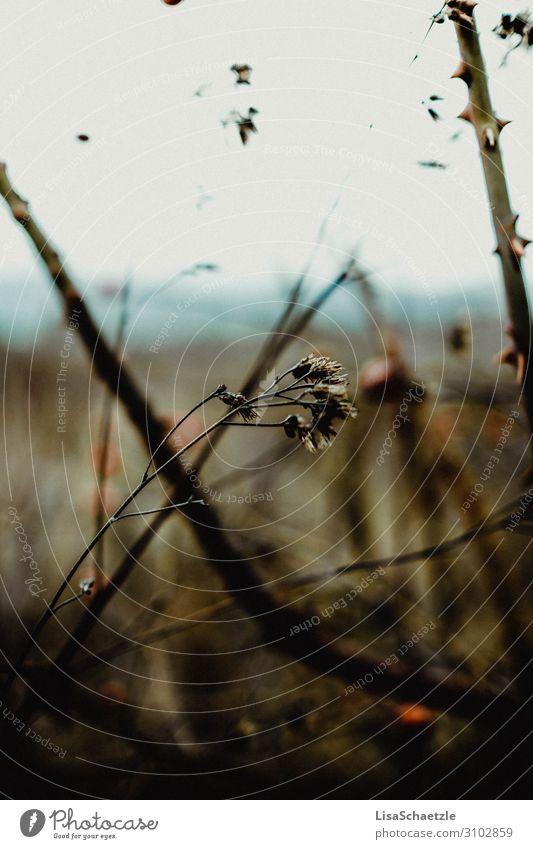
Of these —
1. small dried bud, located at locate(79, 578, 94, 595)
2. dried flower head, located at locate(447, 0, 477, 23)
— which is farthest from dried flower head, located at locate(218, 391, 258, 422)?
dried flower head, located at locate(447, 0, 477, 23)

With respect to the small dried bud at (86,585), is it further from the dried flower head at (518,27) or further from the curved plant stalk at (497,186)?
the dried flower head at (518,27)

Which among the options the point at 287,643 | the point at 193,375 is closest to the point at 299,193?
the point at 193,375

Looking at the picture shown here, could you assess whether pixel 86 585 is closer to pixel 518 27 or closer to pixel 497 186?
pixel 497 186

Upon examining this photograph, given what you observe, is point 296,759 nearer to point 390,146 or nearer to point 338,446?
point 338,446

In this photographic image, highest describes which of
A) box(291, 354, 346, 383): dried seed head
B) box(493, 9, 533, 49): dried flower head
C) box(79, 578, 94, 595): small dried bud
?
box(493, 9, 533, 49): dried flower head

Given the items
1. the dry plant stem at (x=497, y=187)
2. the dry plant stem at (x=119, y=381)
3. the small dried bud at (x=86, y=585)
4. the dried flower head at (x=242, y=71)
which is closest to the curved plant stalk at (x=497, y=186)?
the dry plant stem at (x=497, y=187)

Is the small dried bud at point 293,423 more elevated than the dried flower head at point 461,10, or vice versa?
the dried flower head at point 461,10

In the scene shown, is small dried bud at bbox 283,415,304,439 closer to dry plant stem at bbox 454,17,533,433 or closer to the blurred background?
the blurred background
